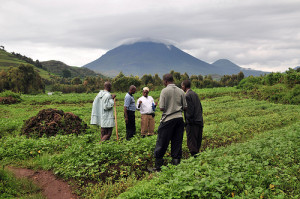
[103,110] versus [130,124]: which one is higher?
[103,110]

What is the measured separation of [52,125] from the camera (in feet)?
35.5

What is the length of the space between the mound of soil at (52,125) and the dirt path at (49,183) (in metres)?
4.01

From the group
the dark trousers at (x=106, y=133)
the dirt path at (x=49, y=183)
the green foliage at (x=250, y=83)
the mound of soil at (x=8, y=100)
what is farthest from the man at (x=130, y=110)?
the green foliage at (x=250, y=83)

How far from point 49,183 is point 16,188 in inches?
31.9

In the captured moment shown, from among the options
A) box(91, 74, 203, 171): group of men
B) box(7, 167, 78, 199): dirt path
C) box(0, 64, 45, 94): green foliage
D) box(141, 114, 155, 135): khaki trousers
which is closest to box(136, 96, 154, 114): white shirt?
box(141, 114, 155, 135): khaki trousers

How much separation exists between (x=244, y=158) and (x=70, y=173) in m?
4.45

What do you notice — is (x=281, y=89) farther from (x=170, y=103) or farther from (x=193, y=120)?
(x=170, y=103)

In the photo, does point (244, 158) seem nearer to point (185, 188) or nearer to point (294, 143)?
point (185, 188)

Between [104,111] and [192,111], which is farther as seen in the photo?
[104,111]

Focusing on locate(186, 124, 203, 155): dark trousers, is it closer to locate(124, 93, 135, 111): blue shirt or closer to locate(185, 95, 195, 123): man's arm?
locate(185, 95, 195, 123): man's arm

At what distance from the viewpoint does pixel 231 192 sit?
13.7 ft

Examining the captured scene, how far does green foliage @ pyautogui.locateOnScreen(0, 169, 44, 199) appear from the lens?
16.6ft

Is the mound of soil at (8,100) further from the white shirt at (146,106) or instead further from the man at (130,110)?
the white shirt at (146,106)

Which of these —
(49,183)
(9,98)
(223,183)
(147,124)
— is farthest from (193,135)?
(9,98)
